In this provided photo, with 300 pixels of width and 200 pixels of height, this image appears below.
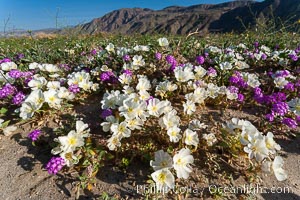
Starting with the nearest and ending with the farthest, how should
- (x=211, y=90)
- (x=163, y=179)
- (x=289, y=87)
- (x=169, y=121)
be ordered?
(x=163, y=179) → (x=169, y=121) → (x=211, y=90) → (x=289, y=87)

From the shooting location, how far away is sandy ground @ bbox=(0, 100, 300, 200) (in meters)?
2.06

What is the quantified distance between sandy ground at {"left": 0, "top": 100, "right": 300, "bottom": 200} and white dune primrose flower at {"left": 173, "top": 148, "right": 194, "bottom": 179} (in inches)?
10.0

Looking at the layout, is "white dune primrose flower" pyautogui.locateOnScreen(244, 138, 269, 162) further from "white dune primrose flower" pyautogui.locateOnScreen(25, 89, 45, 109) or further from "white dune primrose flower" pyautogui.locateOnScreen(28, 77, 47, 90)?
"white dune primrose flower" pyautogui.locateOnScreen(28, 77, 47, 90)

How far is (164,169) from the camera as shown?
1905mm

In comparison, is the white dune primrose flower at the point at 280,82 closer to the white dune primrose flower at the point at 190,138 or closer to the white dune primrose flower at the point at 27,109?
the white dune primrose flower at the point at 190,138

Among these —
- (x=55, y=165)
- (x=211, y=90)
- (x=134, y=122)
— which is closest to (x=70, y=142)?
(x=55, y=165)

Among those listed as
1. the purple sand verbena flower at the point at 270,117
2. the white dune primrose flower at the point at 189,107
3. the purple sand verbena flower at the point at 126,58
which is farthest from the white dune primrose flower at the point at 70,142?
the purple sand verbena flower at the point at 270,117

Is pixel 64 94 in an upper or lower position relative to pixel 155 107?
upper

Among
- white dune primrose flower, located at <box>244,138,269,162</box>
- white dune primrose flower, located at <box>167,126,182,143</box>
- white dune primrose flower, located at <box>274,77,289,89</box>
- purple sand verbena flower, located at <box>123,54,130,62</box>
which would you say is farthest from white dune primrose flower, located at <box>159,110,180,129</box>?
white dune primrose flower, located at <box>274,77,289,89</box>

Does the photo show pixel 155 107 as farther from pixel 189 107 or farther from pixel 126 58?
pixel 126 58

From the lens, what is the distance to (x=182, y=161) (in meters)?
2.00

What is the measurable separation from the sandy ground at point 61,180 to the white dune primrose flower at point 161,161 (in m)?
0.26

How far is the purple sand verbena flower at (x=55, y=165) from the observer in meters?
2.08

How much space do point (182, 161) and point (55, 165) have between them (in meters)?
1.08
